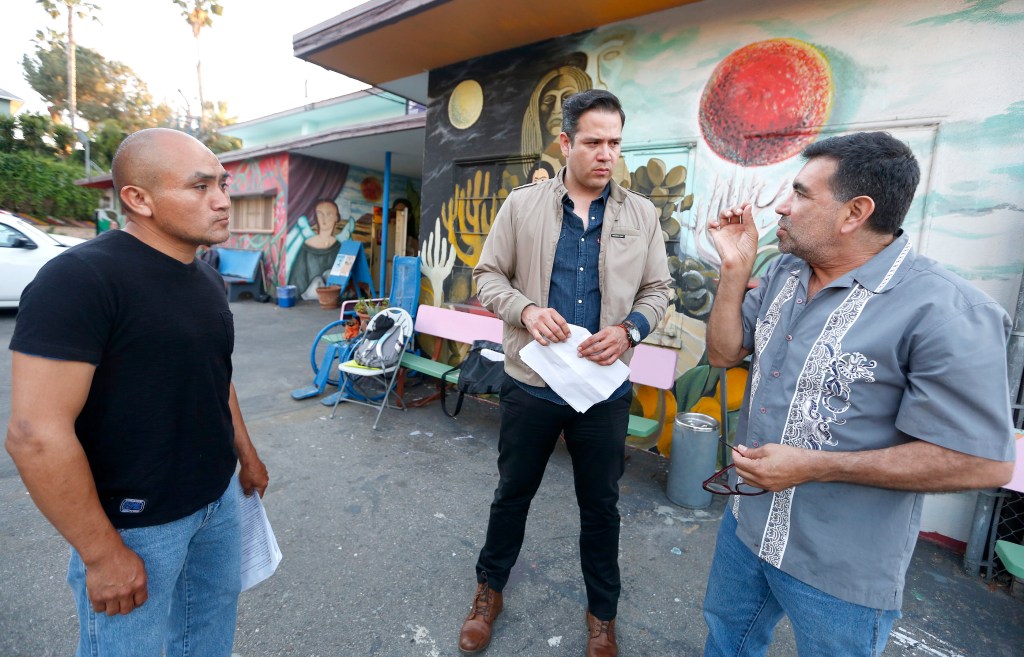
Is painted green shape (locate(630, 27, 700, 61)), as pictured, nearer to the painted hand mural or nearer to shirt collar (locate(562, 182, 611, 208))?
shirt collar (locate(562, 182, 611, 208))

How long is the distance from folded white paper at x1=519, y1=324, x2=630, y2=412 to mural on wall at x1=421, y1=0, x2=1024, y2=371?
244 centimetres

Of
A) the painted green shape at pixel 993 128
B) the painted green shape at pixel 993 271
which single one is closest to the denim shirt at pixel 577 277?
the painted green shape at pixel 993 271

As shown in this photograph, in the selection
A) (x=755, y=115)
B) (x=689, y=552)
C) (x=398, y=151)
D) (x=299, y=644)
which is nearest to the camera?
(x=299, y=644)

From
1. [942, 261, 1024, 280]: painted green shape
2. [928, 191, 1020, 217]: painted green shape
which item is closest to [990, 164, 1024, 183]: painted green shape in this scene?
[928, 191, 1020, 217]: painted green shape

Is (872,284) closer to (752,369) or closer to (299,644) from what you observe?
(752,369)

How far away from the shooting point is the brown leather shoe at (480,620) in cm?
A: 205

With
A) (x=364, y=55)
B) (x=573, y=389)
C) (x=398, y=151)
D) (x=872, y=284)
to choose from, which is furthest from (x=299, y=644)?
(x=398, y=151)

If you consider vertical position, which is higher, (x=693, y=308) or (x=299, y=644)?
(x=693, y=308)

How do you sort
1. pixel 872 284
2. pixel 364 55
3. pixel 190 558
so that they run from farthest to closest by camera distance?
pixel 364 55
pixel 190 558
pixel 872 284

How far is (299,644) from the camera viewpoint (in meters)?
2.07

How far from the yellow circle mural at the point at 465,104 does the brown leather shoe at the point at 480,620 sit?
4.71 metres

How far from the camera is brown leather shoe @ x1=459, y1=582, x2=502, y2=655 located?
6.72 ft

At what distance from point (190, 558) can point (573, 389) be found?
4.45ft

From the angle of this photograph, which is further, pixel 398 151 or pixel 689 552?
pixel 398 151
